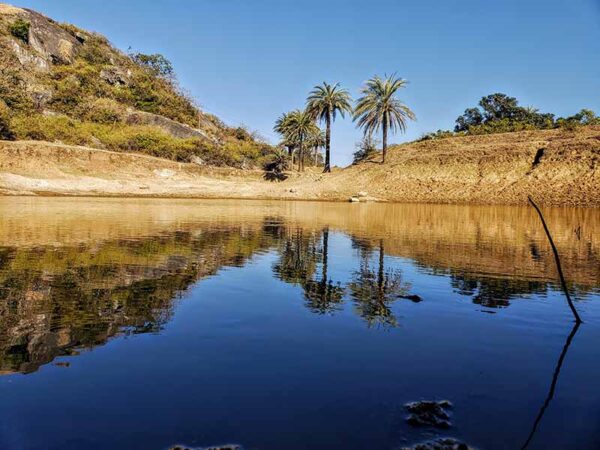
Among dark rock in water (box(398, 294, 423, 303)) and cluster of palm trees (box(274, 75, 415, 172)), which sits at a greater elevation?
cluster of palm trees (box(274, 75, 415, 172))

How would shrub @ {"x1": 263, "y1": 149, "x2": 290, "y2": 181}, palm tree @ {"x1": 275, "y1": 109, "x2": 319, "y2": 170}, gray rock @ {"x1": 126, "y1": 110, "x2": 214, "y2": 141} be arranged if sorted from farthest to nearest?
gray rock @ {"x1": 126, "y1": 110, "x2": 214, "y2": 141} → palm tree @ {"x1": 275, "y1": 109, "x2": 319, "y2": 170} → shrub @ {"x1": 263, "y1": 149, "x2": 290, "y2": 181}

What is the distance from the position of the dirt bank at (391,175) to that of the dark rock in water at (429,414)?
150 ft

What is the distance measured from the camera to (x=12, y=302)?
7.91m

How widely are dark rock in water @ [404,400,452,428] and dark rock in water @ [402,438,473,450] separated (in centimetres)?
23

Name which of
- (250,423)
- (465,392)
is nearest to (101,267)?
(250,423)

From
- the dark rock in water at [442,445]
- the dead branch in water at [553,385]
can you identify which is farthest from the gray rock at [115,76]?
the dark rock in water at [442,445]

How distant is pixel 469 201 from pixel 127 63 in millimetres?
80294

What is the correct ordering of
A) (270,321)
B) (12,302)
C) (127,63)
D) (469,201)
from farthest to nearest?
(127,63)
(469,201)
(12,302)
(270,321)

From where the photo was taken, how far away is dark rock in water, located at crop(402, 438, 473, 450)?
3.85 meters

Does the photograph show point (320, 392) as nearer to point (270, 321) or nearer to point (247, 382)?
point (247, 382)

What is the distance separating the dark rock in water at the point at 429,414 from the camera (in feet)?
13.8

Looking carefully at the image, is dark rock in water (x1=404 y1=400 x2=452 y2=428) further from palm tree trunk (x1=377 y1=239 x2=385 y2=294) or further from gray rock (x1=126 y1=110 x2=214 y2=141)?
gray rock (x1=126 y1=110 x2=214 y2=141)

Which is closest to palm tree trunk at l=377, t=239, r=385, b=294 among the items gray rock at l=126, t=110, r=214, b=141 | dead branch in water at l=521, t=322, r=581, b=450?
dead branch in water at l=521, t=322, r=581, b=450

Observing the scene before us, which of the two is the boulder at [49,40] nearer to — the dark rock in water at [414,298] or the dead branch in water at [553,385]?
the dark rock in water at [414,298]
